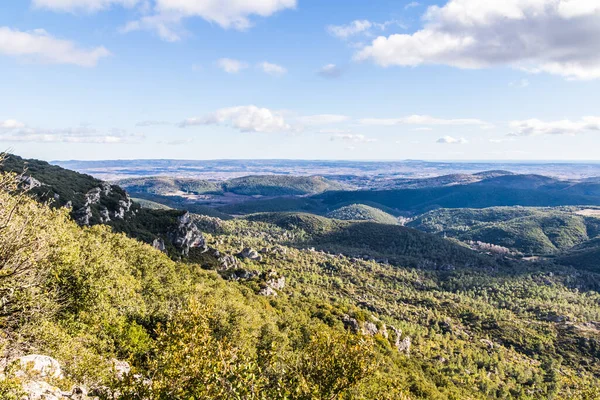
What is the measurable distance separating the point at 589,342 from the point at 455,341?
72467 millimetres

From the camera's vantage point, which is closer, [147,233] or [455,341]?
[147,233]

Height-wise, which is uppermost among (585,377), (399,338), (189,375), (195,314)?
(195,314)

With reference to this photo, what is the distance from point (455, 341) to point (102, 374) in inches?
6746

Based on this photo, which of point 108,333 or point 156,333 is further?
point 108,333

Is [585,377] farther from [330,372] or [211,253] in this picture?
[330,372]

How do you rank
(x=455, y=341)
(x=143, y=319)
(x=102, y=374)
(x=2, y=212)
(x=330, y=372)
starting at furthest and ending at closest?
(x=455, y=341) → (x=143, y=319) → (x=102, y=374) → (x=330, y=372) → (x=2, y=212)

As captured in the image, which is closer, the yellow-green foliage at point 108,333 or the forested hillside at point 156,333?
the yellow-green foliage at point 108,333

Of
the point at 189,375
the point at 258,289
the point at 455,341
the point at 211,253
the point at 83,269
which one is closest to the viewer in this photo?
the point at 189,375

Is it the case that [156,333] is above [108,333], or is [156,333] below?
above

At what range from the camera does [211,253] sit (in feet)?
458

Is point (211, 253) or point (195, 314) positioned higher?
point (195, 314)

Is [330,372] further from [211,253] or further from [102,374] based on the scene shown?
[211,253]

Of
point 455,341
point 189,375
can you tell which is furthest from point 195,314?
point 455,341

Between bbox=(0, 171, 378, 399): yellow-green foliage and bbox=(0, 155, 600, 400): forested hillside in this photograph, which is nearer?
bbox=(0, 171, 378, 399): yellow-green foliage
